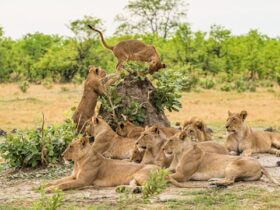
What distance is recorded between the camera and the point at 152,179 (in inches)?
209

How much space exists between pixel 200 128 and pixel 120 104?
5.22ft

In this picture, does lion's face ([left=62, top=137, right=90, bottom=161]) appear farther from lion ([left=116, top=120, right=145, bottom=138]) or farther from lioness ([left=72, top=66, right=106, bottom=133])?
lioness ([left=72, top=66, right=106, bottom=133])

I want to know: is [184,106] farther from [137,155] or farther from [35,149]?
[137,155]

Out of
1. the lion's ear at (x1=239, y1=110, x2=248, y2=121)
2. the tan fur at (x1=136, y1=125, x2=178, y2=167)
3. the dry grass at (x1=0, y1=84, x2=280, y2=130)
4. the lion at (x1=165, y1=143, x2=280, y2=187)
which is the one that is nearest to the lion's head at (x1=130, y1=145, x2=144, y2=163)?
the tan fur at (x1=136, y1=125, x2=178, y2=167)

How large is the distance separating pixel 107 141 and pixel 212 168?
2200mm

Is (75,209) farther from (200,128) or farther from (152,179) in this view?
(200,128)

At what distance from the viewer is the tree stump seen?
11.6 metres

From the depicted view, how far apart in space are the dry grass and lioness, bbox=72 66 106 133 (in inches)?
A: 296

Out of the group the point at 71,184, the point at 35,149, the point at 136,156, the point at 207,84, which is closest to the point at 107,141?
the point at 136,156

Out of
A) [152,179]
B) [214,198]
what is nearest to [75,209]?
[214,198]

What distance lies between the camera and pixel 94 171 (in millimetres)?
8531

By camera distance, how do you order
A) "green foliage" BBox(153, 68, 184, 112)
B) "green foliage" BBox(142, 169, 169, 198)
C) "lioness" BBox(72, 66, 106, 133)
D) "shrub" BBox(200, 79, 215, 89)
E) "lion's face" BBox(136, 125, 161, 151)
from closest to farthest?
"green foliage" BBox(142, 169, 169, 198)
"lion's face" BBox(136, 125, 161, 151)
"lioness" BBox(72, 66, 106, 133)
"green foliage" BBox(153, 68, 184, 112)
"shrub" BBox(200, 79, 215, 89)

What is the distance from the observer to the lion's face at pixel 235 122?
10.9 meters

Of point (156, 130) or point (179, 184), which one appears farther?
point (156, 130)
